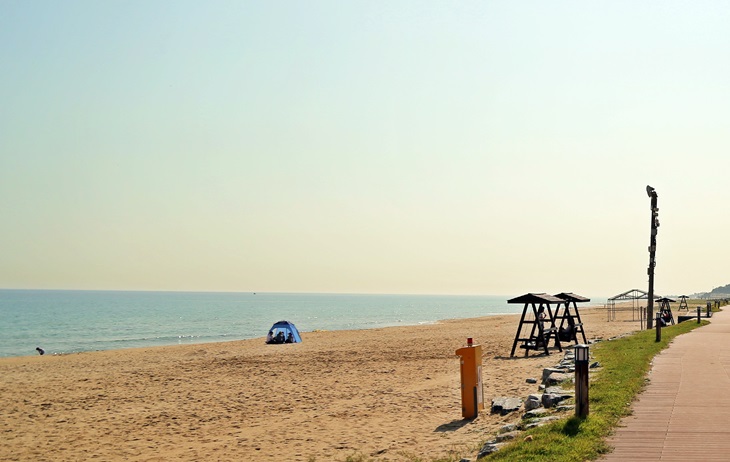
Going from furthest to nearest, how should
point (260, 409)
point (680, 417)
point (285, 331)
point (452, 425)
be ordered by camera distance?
point (285, 331) → point (260, 409) → point (452, 425) → point (680, 417)

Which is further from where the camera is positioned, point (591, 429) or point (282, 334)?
point (282, 334)

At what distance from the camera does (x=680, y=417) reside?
7934mm

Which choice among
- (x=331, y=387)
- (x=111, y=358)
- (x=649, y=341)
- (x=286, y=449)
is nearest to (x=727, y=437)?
(x=286, y=449)

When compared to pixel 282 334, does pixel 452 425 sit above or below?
above

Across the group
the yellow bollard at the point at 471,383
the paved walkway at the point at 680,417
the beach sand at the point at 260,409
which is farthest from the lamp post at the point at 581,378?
the yellow bollard at the point at 471,383

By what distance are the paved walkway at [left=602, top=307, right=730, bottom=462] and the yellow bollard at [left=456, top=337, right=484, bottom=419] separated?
267 cm

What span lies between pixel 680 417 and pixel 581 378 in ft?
4.54

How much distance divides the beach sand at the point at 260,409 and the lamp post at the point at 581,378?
166cm

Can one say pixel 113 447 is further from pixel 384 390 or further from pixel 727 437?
pixel 727 437

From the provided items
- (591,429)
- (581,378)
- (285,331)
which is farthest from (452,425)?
(285,331)

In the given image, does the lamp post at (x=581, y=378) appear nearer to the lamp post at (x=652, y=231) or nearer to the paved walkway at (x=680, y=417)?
the paved walkway at (x=680, y=417)

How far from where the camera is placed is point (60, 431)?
1254 cm

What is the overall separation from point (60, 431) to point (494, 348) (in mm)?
16516

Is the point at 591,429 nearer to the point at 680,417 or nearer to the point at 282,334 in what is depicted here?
the point at 680,417
